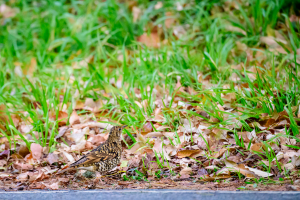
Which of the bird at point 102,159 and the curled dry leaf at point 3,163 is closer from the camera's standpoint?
A: the bird at point 102,159

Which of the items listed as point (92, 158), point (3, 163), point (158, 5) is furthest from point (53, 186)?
point (158, 5)

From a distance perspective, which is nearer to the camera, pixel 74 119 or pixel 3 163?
pixel 3 163

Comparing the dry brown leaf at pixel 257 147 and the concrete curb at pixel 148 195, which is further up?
the dry brown leaf at pixel 257 147

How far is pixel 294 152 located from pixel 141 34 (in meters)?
3.93

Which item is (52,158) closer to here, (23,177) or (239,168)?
(23,177)

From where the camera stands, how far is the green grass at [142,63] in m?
3.86

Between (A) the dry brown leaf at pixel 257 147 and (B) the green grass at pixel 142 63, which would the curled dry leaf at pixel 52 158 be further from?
(A) the dry brown leaf at pixel 257 147

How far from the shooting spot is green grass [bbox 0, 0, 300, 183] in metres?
3.86

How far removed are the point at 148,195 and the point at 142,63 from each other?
2826mm

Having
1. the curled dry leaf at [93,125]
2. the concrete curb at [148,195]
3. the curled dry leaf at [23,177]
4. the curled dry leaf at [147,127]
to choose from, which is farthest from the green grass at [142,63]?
the concrete curb at [148,195]

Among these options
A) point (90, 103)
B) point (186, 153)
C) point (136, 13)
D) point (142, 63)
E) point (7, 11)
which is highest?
point (7, 11)

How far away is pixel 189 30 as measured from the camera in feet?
19.7

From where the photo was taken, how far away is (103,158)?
10.8ft

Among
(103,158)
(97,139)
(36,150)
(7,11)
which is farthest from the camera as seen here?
(7,11)
